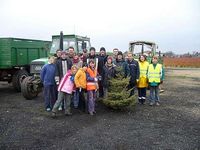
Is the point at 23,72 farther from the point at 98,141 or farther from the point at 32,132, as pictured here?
the point at 98,141

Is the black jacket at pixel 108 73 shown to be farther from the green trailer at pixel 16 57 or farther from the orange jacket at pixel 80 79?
the green trailer at pixel 16 57

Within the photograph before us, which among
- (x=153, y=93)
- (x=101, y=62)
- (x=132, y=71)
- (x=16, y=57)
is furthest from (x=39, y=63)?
(x=153, y=93)

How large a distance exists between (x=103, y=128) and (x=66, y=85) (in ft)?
5.92

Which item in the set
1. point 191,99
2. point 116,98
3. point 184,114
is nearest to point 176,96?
point 191,99

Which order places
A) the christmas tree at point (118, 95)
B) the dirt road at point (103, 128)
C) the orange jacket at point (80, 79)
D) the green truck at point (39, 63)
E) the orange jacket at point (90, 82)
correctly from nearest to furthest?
1. the dirt road at point (103, 128)
2. the orange jacket at point (80, 79)
3. the orange jacket at point (90, 82)
4. the christmas tree at point (118, 95)
5. the green truck at point (39, 63)

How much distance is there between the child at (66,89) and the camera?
8055 mm

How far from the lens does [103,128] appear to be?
22.9 ft

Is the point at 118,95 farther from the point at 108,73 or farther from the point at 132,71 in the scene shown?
the point at 132,71

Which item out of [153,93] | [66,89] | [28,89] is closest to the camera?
[66,89]

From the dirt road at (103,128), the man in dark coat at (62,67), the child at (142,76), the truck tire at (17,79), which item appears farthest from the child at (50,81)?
the truck tire at (17,79)

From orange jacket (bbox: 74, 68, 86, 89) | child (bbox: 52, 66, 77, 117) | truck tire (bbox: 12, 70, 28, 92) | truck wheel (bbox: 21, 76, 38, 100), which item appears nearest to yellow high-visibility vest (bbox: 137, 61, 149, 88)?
orange jacket (bbox: 74, 68, 86, 89)

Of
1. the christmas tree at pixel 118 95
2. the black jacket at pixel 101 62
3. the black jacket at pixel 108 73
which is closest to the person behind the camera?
the christmas tree at pixel 118 95

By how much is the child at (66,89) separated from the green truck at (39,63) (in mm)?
2588

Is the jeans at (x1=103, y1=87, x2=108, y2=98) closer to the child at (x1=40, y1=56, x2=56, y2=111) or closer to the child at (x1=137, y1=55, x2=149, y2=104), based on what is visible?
the child at (x1=137, y1=55, x2=149, y2=104)
